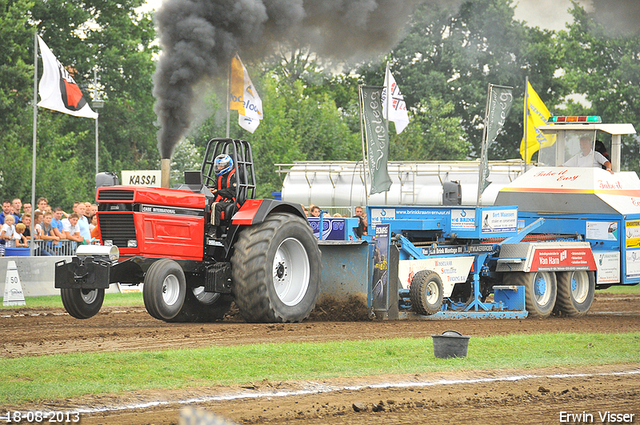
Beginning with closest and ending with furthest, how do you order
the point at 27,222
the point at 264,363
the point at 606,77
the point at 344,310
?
the point at 264,363 → the point at 344,310 → the point at 27,222 → the point at 606,77

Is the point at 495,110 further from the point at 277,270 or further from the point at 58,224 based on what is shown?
the point at 58,224

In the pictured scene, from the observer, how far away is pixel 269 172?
110ft

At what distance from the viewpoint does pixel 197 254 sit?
35.7ft

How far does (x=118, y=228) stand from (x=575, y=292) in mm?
8421

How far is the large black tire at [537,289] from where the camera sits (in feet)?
45.9

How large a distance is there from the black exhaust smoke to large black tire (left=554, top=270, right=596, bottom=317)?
5.03m

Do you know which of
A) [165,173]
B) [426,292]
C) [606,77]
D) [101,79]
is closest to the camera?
[165,173]

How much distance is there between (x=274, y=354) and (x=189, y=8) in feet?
20.7

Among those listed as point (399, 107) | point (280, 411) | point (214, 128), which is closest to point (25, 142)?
point (214, 128)

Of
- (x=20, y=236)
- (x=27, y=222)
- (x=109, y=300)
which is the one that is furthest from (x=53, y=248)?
(x=109, y=300)

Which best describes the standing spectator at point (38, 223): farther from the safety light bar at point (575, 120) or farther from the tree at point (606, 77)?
the tree at point (606, 77)

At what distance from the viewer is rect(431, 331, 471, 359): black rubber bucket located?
8742mm

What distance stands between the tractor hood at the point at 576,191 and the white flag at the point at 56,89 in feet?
31.9

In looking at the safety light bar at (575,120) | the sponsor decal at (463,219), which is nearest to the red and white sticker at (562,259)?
the sponsor decal at (463,219)
